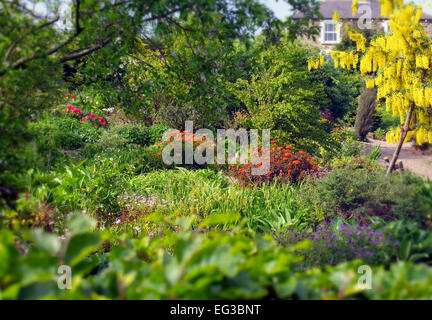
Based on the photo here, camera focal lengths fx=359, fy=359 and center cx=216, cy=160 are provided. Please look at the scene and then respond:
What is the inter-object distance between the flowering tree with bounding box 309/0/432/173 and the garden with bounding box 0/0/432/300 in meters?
0.01

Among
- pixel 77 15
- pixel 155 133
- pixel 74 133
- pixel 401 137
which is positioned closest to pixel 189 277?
pixel 77 15

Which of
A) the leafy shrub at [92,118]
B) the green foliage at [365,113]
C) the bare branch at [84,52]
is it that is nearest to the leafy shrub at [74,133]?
the leafy shrub at [92,118]

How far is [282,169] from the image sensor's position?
6.07 m

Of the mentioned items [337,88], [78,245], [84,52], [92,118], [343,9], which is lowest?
[78,245]

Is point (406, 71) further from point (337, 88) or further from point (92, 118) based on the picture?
point (337, 88)

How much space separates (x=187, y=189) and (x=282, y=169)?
1.75m

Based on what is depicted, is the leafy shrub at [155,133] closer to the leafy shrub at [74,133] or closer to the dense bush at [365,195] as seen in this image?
the leafy shrub at [74,133]

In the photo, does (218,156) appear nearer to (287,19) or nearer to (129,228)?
(129,228)

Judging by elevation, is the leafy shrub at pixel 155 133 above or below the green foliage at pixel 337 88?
below

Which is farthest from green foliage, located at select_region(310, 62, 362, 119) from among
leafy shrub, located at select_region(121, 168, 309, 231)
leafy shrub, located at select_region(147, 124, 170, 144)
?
leafy shrub, located at select_region(121, 168, 309, 231)

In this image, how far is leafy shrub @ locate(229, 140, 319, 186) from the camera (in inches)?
232

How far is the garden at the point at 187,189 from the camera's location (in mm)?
1439

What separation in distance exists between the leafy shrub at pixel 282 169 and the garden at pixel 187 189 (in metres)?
0.03
